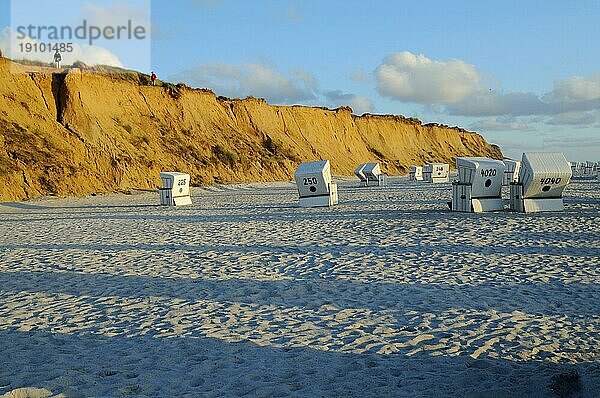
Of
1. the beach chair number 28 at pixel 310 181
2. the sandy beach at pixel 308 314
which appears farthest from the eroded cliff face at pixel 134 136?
the sandy beach at pixel 308 314

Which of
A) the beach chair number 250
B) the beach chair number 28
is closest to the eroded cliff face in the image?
the beach chair number 28

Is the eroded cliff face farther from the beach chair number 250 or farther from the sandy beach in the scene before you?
the beach chair number 250

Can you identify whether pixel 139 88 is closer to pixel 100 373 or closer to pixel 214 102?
pixel 214 102

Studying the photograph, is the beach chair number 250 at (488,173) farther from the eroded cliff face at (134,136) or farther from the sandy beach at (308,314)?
the eroded cliff face at (134,136)

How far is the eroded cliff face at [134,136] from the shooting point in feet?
102

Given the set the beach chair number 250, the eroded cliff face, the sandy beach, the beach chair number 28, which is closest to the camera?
the sandy beach

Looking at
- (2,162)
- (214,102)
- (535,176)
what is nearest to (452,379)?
(535,176)

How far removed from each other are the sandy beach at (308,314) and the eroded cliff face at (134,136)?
67.0 feet

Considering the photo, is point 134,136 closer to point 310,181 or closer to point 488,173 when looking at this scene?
point 310,181

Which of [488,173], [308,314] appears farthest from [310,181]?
[308,314]

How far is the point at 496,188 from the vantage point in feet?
51.7

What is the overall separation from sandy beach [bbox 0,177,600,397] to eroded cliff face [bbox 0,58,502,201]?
20.4 m

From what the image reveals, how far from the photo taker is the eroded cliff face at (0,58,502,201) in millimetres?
30953

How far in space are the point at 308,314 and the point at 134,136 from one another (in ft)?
118
